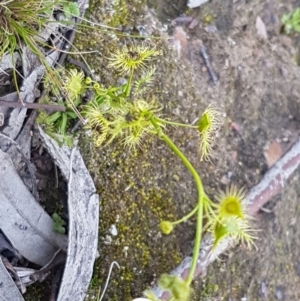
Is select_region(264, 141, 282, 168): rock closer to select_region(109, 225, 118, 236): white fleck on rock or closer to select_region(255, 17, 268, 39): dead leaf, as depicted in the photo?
select_region(255, 17, 268, 39): dead leaf

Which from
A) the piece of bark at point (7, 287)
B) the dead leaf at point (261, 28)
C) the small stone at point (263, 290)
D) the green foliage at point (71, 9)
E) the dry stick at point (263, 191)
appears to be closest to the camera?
the piece of bark at point (7, 287)

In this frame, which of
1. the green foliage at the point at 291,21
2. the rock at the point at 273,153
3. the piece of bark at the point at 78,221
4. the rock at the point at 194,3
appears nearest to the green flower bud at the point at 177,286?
the piece of bark at the point at 78,221

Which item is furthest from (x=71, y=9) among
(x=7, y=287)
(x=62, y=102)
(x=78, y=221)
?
(x=7, y=287)

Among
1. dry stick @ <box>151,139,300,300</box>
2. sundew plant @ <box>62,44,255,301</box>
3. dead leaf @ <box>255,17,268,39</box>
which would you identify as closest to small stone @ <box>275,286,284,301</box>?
dry stick @ <box>151,139,300,300</box>

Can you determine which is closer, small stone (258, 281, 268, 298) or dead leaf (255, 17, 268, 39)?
small stone (258, 281, 268, 298)

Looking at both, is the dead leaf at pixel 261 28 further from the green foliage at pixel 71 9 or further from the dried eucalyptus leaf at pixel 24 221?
the dried eucalyptus leaf at pixel 24 221

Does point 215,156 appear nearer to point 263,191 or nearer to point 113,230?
Result: point 263,191

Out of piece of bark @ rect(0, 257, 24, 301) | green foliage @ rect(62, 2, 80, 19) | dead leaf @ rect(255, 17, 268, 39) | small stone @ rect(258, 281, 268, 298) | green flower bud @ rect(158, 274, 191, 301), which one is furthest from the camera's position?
dead leaf @ rect(255, 17, 268, 39)

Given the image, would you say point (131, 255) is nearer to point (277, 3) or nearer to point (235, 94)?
point (235, 94)
